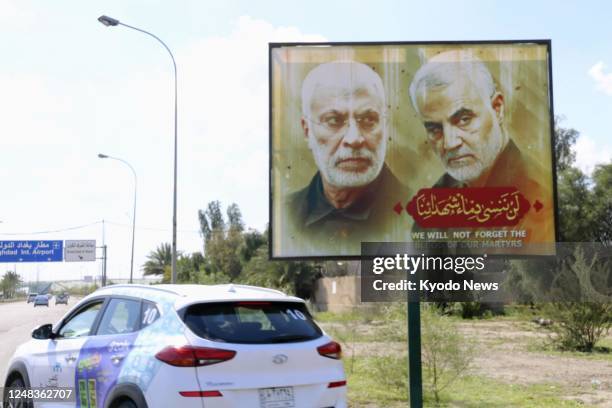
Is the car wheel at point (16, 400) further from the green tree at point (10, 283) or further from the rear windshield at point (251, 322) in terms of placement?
the green tree at point (10, 283)

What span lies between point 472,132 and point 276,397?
579cm

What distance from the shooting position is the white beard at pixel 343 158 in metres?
9.61

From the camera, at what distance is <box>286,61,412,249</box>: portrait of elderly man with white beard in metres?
9.51

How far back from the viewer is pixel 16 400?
706 cm

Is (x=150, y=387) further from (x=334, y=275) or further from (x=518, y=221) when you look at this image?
(x=334, y=275)

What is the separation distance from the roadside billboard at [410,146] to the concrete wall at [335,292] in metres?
25.9

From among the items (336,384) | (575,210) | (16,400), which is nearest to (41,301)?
(575,210)

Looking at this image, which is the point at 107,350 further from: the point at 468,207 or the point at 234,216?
the point at 234,216

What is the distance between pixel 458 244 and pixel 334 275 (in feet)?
124

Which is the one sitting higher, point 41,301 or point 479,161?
point 479,161

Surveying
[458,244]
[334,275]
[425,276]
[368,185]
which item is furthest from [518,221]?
[334,275]

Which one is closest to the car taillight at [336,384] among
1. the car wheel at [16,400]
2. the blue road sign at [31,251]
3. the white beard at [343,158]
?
the car wheel at [16,400]

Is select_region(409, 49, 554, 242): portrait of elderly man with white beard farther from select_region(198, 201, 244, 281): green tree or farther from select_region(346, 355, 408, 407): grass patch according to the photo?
select_region(198, 201, 244, 281): green tree

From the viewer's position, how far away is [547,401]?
31.3ft
